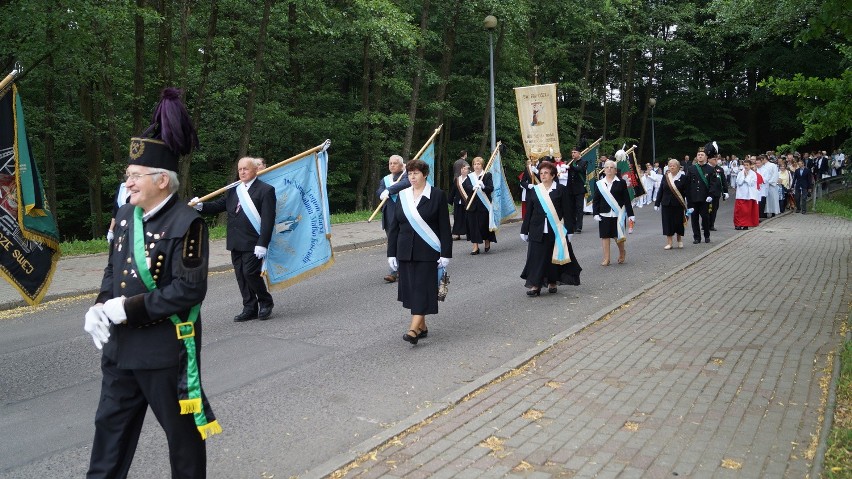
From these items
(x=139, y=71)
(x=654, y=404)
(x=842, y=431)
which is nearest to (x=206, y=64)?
(x=139, y=71)

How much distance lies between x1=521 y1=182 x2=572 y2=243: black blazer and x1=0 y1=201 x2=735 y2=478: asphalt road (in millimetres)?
933

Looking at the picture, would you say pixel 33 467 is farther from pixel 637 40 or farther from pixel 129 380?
pixel 637 40

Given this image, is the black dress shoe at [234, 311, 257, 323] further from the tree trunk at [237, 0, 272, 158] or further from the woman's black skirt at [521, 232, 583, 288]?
the tree trunk at [237, 0, 272, 158]

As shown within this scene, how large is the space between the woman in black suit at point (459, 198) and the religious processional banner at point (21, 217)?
1040 cm

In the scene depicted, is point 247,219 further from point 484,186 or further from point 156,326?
point 484,186

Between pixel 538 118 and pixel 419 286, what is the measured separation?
1264 centimetres

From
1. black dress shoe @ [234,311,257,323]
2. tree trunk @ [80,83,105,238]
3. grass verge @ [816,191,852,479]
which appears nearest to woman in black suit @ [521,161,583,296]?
black dress shoe @ [234,311,257,323]

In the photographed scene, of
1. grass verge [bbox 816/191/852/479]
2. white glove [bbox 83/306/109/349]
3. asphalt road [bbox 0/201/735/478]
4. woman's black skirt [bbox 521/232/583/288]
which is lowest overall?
grass verge [bbox 816/191/852/479]

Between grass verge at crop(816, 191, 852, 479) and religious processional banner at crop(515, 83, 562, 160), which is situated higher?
religious processional banner at crop(515, 83, 562, 160)

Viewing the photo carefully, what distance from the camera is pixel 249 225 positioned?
9352 mm

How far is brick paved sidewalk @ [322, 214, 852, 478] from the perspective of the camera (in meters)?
4.77

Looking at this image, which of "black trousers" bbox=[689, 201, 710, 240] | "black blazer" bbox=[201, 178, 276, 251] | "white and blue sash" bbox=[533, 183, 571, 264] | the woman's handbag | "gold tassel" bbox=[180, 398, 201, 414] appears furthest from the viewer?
"black trousers" bbox=[689, 201, 710, 240]

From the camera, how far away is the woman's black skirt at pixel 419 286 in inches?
319

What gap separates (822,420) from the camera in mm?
5395
